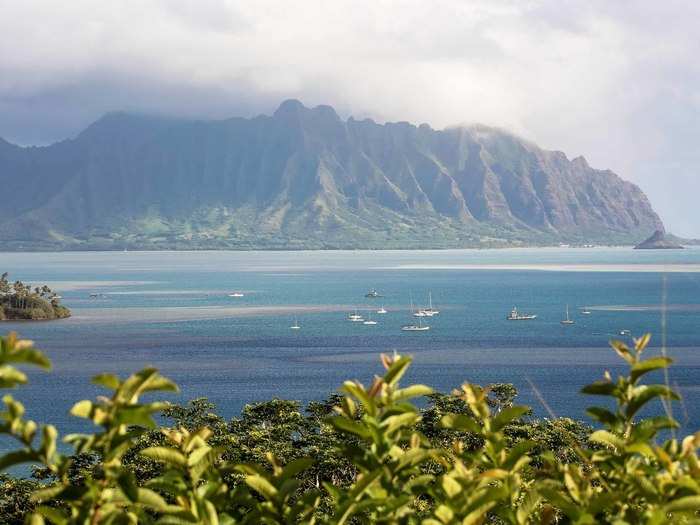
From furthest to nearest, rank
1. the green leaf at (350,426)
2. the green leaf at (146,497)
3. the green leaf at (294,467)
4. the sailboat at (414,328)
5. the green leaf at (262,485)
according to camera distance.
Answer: the sailboat at (414,328)
the green leaf at (294,467)
the green leaf at (350,426)
the green leaf at (262,485)
the green leaf at (146,497)

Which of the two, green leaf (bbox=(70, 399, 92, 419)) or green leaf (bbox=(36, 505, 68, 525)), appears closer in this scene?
green leaf (bbox=(70, 399, 92, 419))

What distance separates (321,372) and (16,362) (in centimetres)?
12583

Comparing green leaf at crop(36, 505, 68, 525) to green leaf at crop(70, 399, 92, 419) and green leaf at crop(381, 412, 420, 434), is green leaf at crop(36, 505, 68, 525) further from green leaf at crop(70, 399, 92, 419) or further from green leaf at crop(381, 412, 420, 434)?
green leaf at crop(381, 412, 420, 434)

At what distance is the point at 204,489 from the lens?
7.36 meters

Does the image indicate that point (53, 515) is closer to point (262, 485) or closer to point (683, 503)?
point (262, 485)

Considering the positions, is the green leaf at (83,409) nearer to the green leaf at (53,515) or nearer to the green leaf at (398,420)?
the green leaf at (53,515)

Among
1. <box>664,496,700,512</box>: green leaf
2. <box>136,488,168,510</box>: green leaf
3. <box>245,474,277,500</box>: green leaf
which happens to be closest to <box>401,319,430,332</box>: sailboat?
<box>245,474,277,500</box>: green leaf

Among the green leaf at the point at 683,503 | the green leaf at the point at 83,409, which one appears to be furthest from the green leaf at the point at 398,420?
the green leaf at the point at 83,409

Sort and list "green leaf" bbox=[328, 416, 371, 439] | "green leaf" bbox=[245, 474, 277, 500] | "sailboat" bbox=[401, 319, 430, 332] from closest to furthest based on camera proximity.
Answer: "green leaf" bbox=[245, 474, 277, 500], "green leaf" bbox=[328, 416, 371, 439], "sailboat" bbox=[401, 319, 430, 332]

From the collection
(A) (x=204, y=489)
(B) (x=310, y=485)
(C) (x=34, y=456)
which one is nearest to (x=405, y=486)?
(A) (x=204, y=489)

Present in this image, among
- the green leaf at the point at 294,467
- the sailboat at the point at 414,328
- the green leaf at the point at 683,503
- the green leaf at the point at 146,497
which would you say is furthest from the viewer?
the sailboat at the point at 414,328

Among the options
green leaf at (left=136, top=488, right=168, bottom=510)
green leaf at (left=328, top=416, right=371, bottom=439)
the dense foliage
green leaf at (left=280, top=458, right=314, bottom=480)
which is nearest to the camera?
the dense foliage

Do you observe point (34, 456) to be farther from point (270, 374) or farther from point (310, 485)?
point (270, 374)

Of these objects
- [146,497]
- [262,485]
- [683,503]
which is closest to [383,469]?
[262,485]
